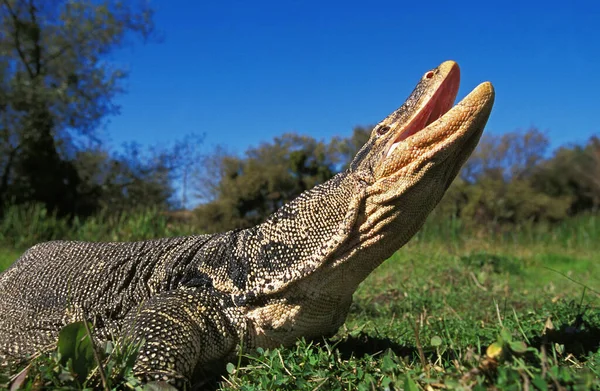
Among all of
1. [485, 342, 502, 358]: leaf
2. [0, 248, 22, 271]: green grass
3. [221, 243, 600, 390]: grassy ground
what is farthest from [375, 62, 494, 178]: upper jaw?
[0, 248, 22, 271]: green grass

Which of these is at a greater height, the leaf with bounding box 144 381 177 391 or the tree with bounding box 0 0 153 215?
the tree with bounding box 0 0 153 215

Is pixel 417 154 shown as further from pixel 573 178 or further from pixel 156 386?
pixel 573 178

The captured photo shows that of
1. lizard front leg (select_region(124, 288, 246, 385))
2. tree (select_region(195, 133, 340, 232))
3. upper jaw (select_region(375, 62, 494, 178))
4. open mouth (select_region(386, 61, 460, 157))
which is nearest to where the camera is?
lizard front leg (select_region(124, 288, 246, 385))

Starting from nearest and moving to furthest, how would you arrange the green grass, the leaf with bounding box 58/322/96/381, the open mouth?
the leaf with bounding box 58/322/96/381 → the open mouth → the green grass

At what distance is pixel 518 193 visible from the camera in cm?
2528

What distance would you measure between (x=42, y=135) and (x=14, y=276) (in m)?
18.2

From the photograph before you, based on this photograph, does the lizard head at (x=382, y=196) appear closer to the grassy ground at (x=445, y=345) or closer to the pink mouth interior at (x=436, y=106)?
the pink mouth interior at (x=436, y=106)

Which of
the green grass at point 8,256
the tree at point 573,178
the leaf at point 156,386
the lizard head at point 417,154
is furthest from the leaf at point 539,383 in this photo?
the tree at point 573,178

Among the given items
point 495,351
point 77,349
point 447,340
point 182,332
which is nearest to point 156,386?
point 77,349

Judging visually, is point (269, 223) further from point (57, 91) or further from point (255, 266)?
point (57, 91)

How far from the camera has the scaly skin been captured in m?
2.35

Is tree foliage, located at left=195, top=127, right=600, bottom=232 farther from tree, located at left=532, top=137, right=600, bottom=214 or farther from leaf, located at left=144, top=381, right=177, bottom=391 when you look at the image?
leaf, located at left=144, top=381, right=177, bottom=391

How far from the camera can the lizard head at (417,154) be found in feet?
7.65

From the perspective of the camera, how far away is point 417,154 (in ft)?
7.81
